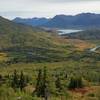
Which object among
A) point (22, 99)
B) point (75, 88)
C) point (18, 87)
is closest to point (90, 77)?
point (75, 88)

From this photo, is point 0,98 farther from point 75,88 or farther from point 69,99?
point 75,88

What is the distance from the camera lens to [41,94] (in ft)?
318

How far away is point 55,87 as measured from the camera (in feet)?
337

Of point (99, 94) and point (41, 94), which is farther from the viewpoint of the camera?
point (99, 94)

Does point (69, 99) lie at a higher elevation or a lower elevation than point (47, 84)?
lower

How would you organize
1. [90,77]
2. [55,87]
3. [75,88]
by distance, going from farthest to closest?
[90,77] < [75,88] < [55,87]

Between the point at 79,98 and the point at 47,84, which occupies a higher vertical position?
the point at 47,84

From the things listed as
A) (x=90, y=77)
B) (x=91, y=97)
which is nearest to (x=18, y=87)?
(x=91, y=97)

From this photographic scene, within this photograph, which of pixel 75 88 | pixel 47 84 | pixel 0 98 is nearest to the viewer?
pixel 47 84

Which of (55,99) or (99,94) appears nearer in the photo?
(55,99)

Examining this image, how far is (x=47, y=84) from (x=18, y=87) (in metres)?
31.4

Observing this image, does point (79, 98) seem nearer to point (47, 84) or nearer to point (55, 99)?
point (55, 99)

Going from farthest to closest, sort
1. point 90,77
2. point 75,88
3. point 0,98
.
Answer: point 90,77 → point 75,88 → point 0,98

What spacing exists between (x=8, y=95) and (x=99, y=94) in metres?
26.6
